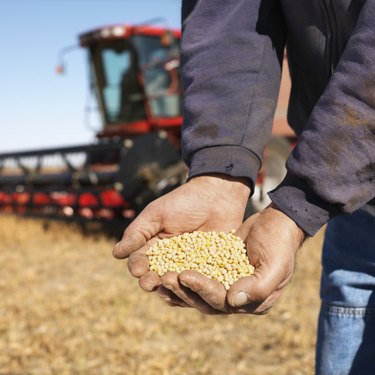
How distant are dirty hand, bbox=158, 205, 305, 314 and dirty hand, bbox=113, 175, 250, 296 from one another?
0.54ft

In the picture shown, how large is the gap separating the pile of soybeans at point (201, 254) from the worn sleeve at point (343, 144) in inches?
7.3

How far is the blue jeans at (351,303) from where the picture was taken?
1418 mm

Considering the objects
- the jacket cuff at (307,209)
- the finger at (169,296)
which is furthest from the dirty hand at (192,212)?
the jacket cuff at (307,209)

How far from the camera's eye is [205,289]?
1.07 m

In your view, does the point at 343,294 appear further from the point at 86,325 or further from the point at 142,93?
the point at 142,93

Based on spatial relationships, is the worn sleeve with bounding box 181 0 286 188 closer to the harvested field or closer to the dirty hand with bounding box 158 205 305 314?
the dirty hand with bounding box 158 205 305 314

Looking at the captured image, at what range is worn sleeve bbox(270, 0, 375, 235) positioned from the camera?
41.4 inches

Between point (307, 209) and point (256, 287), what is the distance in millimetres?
180

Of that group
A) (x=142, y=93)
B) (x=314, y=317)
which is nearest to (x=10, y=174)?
(x=142, y=93)

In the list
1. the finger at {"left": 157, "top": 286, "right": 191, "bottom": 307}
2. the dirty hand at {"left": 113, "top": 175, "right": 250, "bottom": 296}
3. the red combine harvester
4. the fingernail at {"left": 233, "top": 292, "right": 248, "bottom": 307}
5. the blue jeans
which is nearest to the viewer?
the fingernail at {"left": 233, "top": 292, "right": 248, "bottom": 307}

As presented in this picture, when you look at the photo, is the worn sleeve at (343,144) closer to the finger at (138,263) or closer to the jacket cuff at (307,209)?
the jacket cuff at (307,209)

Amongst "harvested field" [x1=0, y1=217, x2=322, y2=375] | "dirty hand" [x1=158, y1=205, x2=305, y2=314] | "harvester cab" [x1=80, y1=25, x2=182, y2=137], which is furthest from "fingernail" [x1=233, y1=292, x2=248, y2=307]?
"harvester cab" [x1=80, y1=25, x2=182, y2=137]

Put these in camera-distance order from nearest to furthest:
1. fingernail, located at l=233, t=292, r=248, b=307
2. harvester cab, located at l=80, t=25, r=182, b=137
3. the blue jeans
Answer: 1. fingernail, located at l=233, t=292, r=248, b=307
2. the blue jeans
3. harvester cab, located at l=80, t=25, r=182, b=137

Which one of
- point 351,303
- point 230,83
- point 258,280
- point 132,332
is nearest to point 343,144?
point 258,280
